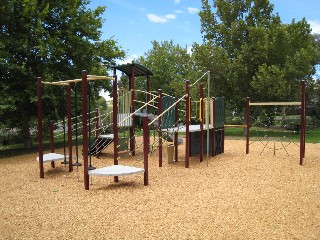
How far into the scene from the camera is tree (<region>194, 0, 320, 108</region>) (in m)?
19.0

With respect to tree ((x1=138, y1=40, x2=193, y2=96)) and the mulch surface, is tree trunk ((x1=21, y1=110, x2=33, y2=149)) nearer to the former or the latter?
the mulch surface

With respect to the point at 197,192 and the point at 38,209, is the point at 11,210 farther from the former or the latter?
the point at 197,192

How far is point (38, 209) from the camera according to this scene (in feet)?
19.1

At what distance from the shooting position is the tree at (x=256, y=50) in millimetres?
19000

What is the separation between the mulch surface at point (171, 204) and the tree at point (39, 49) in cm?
566

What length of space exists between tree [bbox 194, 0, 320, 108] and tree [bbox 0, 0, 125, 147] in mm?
7613

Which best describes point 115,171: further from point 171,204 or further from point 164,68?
point 164,68

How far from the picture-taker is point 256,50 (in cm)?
2008

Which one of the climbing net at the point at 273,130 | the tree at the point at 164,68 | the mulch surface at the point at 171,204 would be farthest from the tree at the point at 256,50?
the tree at the point at 164,68

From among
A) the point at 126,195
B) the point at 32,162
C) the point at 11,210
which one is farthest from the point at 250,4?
the point at 11,210

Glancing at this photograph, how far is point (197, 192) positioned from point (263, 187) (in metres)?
1.49

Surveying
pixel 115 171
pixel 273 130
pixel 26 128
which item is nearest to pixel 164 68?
pixel 273 130

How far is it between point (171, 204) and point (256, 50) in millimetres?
16324

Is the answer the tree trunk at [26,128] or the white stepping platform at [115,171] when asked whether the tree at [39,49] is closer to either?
the tree trunk at [26,128]
